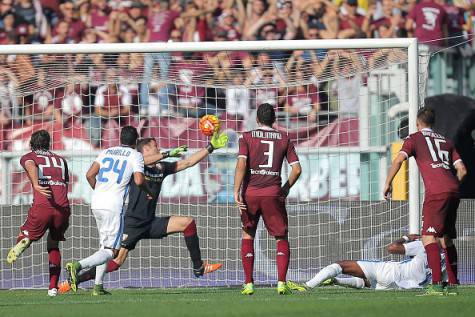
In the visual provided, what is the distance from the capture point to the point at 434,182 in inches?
494

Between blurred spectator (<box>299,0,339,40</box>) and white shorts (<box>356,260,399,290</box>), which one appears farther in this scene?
blurred spectator (<box>299,0,339,40</box>)

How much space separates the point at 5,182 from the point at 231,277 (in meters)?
3.22

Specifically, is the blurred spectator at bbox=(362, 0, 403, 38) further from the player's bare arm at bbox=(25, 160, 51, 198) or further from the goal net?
the player's bare arm at bbox=(25, 160, 51, 198)

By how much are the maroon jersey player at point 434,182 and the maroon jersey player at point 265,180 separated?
1.21 meters

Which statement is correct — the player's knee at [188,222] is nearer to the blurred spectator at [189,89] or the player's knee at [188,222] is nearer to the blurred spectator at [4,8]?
the blurred spectator at [189,89]

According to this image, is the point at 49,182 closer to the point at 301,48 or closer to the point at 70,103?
the point at 70,103

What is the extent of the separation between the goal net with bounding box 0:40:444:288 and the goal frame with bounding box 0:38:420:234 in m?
0.02

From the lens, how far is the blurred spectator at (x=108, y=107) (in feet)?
55.8

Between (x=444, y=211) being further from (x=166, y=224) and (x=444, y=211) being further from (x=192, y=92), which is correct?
(x=192, y=92)


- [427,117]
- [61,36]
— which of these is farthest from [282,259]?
[61,36]

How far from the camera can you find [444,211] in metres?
12.5

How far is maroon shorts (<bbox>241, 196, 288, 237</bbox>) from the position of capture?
13055 millimetres

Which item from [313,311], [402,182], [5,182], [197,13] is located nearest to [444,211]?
[313,311]

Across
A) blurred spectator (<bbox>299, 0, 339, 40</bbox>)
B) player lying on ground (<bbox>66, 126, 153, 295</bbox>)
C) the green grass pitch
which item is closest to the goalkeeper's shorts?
the green grass pitch
